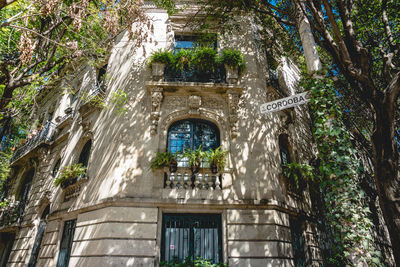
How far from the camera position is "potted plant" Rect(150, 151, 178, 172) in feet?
25.5

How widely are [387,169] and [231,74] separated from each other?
20.5 ft

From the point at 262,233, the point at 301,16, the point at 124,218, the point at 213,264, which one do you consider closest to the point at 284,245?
the point at 262,233

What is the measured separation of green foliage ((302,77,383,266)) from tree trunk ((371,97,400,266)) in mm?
563

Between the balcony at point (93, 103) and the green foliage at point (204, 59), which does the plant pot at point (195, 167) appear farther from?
the balcony at point (93, 103)

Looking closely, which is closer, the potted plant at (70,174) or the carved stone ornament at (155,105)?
the carved stone ornament at (155,105)

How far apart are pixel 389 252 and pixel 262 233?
8.27 meters

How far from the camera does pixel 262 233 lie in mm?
7227

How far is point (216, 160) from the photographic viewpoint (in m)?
7.77

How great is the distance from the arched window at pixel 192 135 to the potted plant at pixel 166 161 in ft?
2.70

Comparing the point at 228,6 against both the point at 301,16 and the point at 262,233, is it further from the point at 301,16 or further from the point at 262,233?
the point at 262,233

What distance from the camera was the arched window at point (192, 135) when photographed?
8.81 meters

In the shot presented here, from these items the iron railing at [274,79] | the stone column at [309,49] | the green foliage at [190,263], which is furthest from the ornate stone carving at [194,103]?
the green foliage at [190,263]

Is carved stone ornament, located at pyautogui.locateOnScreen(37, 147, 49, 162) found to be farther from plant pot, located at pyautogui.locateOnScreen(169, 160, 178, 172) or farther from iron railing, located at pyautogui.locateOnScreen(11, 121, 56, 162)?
plant pot, located at pyautogui.locateOnScreen(169, 160, 178, 172)

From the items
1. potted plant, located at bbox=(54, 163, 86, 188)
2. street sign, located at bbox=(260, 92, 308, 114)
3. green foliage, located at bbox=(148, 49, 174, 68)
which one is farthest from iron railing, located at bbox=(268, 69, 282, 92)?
potted plant, located at bbox=(54, 163, 86, 188)
